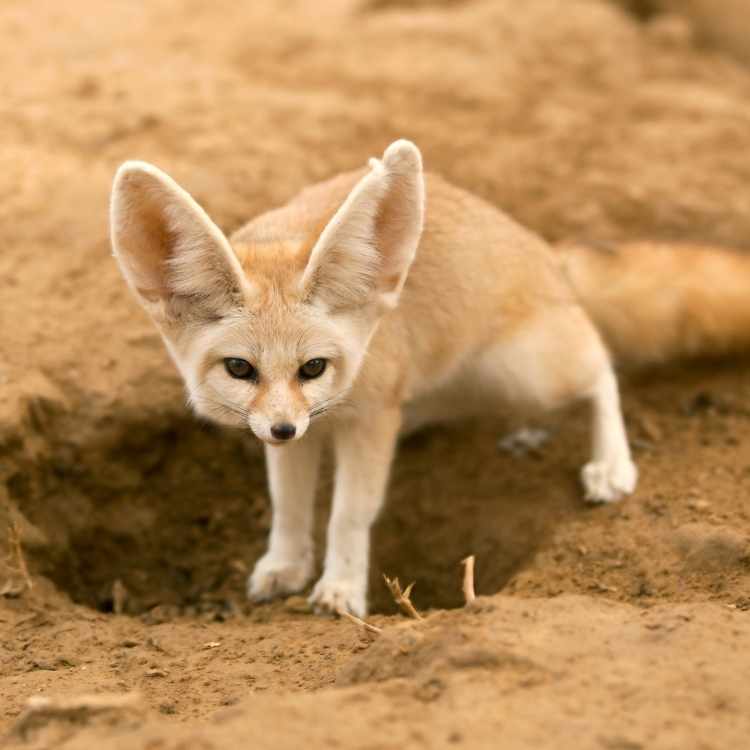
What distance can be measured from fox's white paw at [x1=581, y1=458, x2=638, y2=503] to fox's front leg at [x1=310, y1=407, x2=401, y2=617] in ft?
2.95

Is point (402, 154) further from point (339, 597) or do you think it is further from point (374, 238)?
point (339, 597)

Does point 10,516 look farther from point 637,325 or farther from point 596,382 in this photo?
point 637,325

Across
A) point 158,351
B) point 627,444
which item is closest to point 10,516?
point 158,351

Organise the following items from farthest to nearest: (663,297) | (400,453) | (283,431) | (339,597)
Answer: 1. (400,453)
2. (663,297)
3. (339,597)
4. (283,431)

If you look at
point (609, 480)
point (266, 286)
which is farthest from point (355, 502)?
point (609, 480)

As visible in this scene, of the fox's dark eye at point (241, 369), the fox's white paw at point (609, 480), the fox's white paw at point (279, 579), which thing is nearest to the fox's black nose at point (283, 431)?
the fox's dark eye at point (241, 369)

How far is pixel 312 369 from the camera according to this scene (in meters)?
3.53

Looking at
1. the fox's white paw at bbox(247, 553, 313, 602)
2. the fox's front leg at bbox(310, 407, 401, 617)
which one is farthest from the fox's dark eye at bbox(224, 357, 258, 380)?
the fox's white paw at bbox(247, 553, 313, 602)

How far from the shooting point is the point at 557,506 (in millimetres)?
4664

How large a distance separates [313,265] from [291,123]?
307 centimetres

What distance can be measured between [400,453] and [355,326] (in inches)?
70.8

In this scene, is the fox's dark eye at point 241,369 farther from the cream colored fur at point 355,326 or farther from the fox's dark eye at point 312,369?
the fox's dark eye at point 312,369

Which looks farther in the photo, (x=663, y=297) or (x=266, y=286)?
(x=663, y=297)

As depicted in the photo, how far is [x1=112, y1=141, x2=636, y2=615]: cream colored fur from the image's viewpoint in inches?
136
